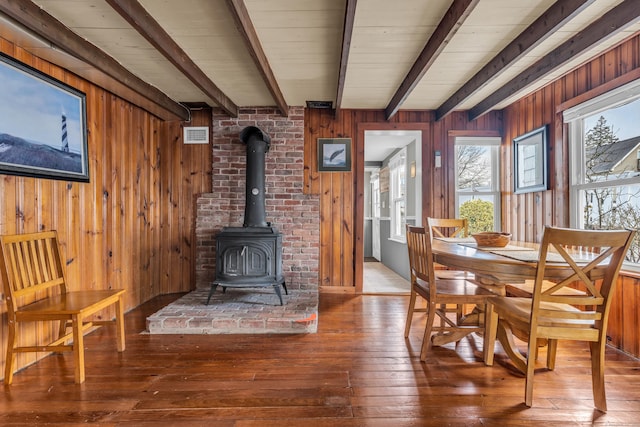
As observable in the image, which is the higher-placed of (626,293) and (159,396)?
(626,293)

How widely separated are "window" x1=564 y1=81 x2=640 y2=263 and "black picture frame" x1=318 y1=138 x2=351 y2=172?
209cm

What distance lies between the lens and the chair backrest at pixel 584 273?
4.67 ft

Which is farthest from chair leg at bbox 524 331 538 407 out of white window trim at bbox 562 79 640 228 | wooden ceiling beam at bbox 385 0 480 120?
wooden ceiling beam at bbox 385 0 480 120

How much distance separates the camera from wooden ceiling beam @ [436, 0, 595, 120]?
175 cm

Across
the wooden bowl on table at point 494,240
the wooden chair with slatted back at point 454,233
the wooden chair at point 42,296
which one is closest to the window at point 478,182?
the wooden chair with slatted back at point 454,233

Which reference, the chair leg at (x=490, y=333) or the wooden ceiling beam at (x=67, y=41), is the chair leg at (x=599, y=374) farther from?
the wooden ceiling beam at (x=67, y=41)

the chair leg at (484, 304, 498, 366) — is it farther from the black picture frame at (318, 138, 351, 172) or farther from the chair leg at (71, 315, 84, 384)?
the chair leg at (71, 315, 84, 384)

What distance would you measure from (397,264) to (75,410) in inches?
164

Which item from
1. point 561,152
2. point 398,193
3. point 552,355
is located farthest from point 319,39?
point 398,193

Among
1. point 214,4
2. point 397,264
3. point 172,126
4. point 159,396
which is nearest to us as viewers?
point 159,396

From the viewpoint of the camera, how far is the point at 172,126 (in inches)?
141

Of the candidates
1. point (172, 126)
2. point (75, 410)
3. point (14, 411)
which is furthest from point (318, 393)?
point (172, 126)

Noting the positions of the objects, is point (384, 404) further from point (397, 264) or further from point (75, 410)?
point (397, 264)

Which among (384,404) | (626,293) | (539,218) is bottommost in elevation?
(384,404)
